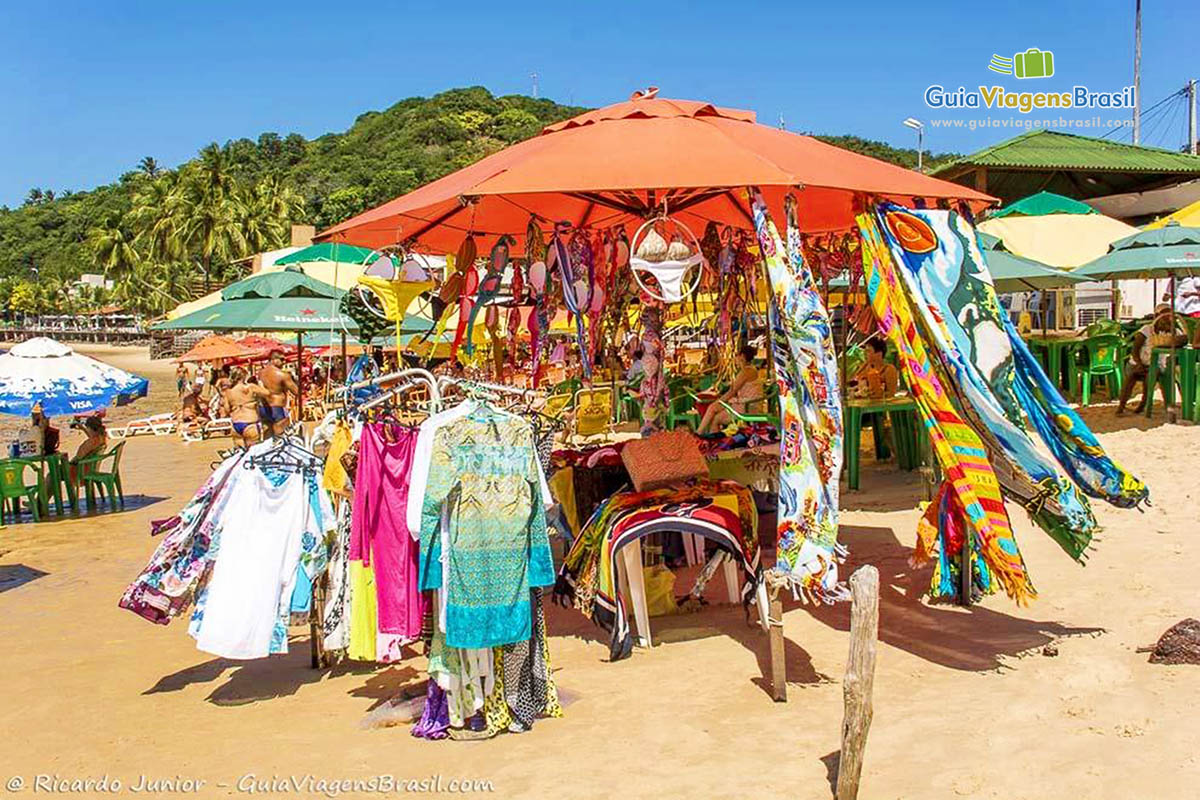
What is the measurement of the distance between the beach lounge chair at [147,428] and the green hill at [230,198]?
2485cm

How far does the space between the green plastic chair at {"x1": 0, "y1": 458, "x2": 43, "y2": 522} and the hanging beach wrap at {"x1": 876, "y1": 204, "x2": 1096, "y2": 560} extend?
380 inches

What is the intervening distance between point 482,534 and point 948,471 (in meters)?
2.54

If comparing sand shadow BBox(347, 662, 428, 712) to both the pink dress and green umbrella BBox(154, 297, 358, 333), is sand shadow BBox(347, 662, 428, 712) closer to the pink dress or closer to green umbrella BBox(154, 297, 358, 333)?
the pink dress

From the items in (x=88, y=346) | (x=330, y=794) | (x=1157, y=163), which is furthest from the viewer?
(x=88, y=346)

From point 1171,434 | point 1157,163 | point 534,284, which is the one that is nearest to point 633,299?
point 534,284

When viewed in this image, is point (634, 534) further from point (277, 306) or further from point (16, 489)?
point (16, 489)

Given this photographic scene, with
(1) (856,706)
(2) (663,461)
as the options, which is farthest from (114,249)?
(1) (856,706)

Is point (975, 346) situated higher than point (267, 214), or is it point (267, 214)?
point (267, 214)

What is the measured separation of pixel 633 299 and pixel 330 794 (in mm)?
5040

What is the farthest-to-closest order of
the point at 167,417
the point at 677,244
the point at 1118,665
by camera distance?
1. the point at 167,417
2. the point at 677,244
3. the point at 1118,665

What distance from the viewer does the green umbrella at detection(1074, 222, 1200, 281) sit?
1022 centimetres

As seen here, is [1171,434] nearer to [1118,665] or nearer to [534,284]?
[1118,665]

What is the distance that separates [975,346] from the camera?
541cm

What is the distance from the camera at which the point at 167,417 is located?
21703 millimetres
